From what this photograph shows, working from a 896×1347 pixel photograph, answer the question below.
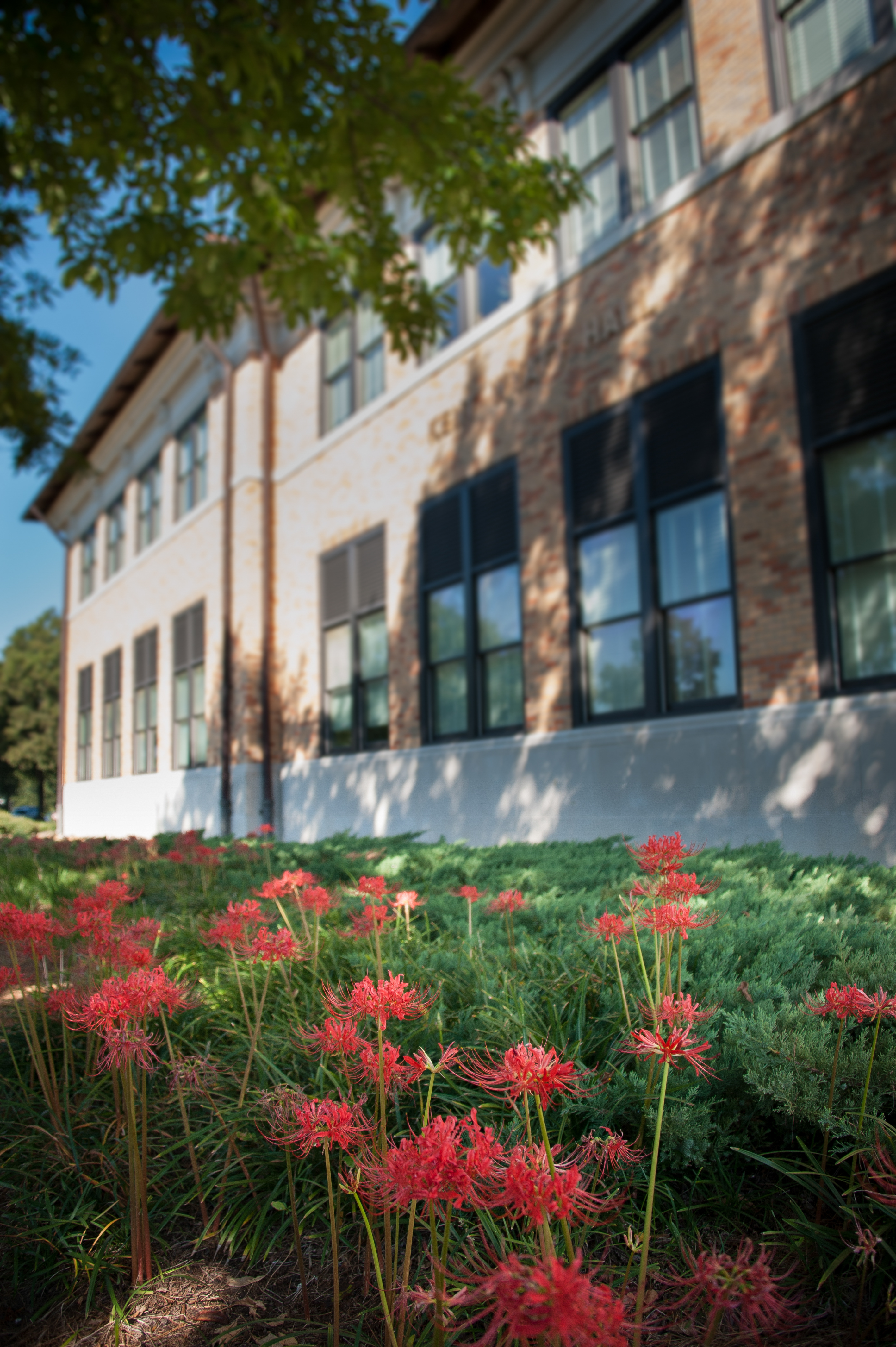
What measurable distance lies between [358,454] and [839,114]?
7.84 metres

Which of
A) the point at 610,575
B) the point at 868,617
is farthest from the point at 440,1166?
the point at 610,575

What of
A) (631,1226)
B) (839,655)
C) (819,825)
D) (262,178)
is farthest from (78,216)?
(631,1226)

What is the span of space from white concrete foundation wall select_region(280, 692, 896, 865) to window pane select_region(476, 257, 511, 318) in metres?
5.79

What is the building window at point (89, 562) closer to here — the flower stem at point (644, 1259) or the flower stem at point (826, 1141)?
the flower stem at point (826, 1141)

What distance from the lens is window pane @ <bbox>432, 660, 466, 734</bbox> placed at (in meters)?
11.0

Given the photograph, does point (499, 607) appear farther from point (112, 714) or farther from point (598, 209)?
point (112, 714)

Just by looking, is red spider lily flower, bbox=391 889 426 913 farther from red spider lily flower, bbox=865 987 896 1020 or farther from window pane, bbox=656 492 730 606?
window pane, bbox=656 492 730 606

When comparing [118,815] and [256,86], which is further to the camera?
[118,815]

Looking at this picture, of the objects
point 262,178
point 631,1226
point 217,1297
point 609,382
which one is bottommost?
point 217,1297

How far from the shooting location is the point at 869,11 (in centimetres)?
709

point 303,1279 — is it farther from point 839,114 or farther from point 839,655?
point 839,114

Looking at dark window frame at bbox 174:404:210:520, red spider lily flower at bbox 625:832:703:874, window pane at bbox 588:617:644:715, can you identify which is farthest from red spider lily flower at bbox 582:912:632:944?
dark window frame at bbox 174:404:210:520

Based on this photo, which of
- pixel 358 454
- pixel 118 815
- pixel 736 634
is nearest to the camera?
pixel 736 634

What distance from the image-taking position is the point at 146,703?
19.7 meters
